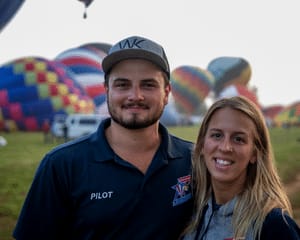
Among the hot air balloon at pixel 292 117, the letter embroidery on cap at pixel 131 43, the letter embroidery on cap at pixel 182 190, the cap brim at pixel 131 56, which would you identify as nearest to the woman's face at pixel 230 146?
the letter embroidery on cap at pixel 182 190

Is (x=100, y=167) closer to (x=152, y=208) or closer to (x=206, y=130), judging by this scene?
(x=152, y=208)

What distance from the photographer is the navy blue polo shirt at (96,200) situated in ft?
6.08

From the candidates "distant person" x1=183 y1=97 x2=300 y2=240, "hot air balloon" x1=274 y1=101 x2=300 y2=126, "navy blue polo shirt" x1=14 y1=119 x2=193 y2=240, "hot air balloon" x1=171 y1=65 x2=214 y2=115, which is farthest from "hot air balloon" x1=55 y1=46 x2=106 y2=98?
"distant person" x1=183 y1=97 x2=300 y2=240

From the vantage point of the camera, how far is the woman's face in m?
1.79

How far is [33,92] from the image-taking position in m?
10.8

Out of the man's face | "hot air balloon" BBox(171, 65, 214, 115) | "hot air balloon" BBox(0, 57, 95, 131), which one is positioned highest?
the man's face

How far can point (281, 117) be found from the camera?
23.8m

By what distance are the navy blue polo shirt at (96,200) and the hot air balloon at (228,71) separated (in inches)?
855

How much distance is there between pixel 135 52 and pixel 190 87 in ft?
70.1

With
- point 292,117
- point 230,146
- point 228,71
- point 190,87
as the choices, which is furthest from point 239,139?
point 228,71

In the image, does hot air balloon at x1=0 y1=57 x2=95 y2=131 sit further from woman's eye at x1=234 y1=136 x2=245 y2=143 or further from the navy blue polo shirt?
woman's eye at x1=234 y1=136 x2=245 y2=143

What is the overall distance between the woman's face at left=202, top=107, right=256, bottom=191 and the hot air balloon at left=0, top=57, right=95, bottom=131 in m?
8.97

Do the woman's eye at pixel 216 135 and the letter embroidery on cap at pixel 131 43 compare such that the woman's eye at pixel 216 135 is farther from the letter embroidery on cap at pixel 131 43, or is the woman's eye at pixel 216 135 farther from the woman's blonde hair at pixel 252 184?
the letter embroidery on cap at pixel 131 43

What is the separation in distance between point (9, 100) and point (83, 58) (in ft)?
13.7
